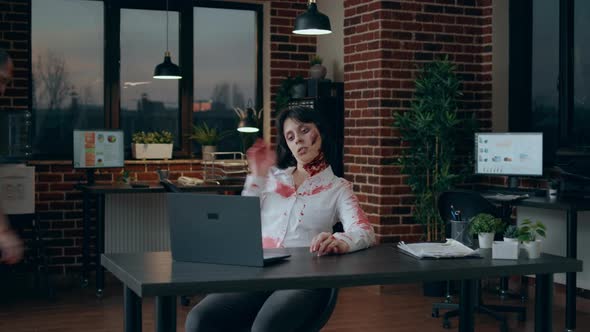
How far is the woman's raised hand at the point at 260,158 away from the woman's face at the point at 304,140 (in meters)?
0.12

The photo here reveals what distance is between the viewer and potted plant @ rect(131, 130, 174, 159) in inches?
289

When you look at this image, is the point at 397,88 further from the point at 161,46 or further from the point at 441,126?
the point at 161,46

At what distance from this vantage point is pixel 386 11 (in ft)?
20.6

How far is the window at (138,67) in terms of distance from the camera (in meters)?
7.21

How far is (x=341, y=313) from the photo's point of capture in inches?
219

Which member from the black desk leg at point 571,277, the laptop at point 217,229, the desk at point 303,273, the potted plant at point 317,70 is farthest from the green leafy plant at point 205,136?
the laptop at point 217,229

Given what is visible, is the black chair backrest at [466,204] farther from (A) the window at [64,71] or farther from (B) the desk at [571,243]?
(A) the window at [64,71]

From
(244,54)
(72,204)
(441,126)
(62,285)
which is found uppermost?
(244,54)

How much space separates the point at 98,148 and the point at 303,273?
4.52 m

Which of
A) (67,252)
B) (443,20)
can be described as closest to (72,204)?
(67,252)

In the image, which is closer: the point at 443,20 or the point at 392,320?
the point at 392,320

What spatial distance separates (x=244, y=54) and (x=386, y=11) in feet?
6.96

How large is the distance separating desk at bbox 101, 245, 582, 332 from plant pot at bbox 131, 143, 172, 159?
4404mm

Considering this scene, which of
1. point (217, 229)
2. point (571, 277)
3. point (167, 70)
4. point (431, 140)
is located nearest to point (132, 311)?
point (217, 229)
